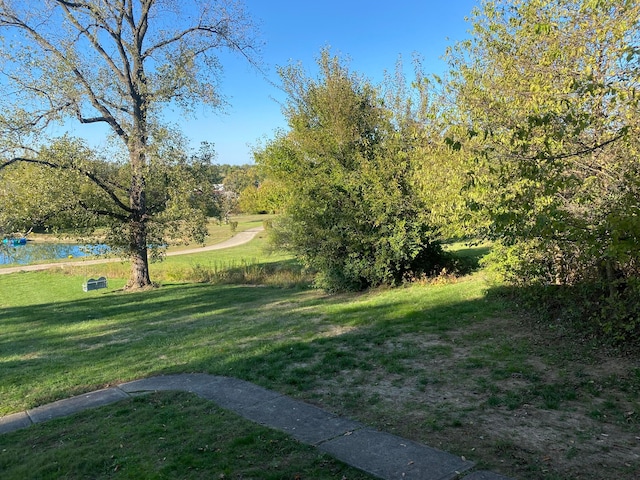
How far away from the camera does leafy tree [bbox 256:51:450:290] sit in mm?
12539

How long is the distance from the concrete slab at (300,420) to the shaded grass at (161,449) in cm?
15

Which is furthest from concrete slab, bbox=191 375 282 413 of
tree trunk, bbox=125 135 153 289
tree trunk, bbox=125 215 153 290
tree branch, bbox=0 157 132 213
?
tree trunk, bbox=125 215 153 290

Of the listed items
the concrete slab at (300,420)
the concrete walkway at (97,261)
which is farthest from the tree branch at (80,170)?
the concrete slab at (300,420)

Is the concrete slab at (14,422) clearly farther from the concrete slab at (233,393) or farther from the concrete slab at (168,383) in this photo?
the concrete slab at (233,393)

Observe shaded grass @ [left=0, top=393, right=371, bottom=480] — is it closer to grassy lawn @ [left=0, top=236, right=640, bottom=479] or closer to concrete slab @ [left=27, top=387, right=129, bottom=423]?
grassy lawn @ [left=0, top=236, right=640, bottom=479]

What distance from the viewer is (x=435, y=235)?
1273 cm

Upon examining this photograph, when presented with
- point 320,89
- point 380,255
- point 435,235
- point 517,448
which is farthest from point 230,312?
point 517,448

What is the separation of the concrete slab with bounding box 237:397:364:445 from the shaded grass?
0.49ft

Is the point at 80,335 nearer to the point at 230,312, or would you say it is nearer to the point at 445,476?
the point at 230,312

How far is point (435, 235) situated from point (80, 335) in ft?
29.6

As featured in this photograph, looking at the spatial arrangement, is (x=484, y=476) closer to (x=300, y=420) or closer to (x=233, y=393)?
(x=300, y=420)

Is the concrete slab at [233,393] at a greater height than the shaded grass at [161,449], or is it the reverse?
the shaded grass at [161,449]

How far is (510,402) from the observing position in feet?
14.9

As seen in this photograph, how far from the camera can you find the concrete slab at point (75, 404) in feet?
16.9
